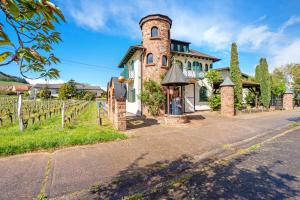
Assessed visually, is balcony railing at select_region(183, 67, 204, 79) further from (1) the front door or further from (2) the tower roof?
(2) the tower roof

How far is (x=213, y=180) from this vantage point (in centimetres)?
380

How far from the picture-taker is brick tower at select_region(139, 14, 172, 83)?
47.7 feet

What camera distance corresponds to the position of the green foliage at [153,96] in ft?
46.8

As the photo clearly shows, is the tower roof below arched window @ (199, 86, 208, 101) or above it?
above

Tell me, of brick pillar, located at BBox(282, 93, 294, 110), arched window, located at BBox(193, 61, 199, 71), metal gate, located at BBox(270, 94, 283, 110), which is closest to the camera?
arched window, located at BBox(193, 61, 199, 71)

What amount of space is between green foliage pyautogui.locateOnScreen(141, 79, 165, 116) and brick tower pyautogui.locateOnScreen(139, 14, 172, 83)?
0.83 metres

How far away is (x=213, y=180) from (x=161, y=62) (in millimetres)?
12196

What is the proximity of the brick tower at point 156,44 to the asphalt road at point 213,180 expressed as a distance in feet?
35.5

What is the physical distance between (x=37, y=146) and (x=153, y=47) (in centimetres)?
1182

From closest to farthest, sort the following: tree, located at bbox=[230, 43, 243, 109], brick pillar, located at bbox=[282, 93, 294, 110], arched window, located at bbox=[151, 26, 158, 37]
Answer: arched window, located at bbox=[151, 26, 158, 37] → tree, located at bbox=[230, 43, 243, 109] → brick pillar, located at bbox=[282, 93, 294, 110]

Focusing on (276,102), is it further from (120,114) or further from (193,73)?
(120,114)

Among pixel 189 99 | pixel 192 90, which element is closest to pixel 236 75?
pixel 192 90

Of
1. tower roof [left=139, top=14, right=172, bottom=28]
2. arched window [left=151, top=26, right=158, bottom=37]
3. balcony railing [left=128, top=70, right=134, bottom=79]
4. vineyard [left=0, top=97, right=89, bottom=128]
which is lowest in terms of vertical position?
vineyard [left=0, top=97, right=89, bottom=128]

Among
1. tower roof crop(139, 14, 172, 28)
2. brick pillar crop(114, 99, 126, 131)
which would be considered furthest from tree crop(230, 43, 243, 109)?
brick pillar crop(114, 99, 126, 131)
